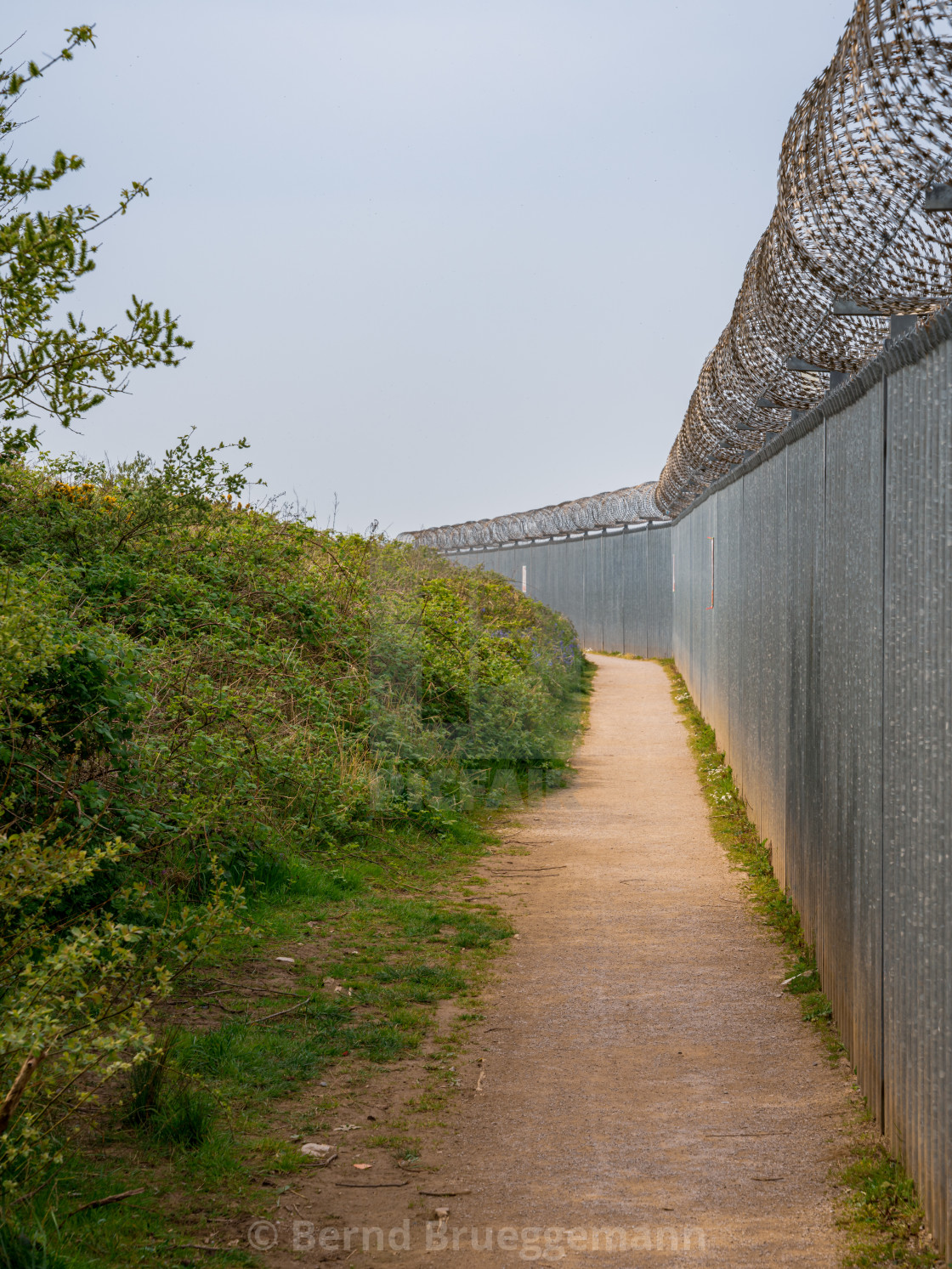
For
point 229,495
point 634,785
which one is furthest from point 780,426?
point 229,495

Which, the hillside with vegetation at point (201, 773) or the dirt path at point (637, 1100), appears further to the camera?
the hillside with vegetation at point (201, 773)

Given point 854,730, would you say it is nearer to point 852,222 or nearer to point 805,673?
point 805,673

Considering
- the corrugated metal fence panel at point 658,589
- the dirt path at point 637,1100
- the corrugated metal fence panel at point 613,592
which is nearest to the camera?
the dirt path at point 637,1100

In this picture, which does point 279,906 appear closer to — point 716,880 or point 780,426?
point 716,880

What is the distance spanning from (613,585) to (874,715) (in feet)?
68.3

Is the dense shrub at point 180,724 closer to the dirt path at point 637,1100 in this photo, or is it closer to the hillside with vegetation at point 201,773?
the hillside with vegetation at point 201,773

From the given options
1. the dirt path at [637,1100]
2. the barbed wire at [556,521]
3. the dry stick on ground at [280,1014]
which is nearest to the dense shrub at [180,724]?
the dry stick on ground at [280,1014]

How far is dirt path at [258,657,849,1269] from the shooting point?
8.77ft

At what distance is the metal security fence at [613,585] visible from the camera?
21.9m

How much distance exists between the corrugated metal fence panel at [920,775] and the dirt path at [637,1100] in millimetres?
352

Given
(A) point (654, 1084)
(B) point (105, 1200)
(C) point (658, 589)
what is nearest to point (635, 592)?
(C) point (658, 589)

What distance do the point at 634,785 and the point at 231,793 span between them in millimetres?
4629

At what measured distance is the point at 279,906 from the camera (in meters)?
5.41

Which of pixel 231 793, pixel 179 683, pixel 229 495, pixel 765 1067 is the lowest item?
pixel 765 1067
